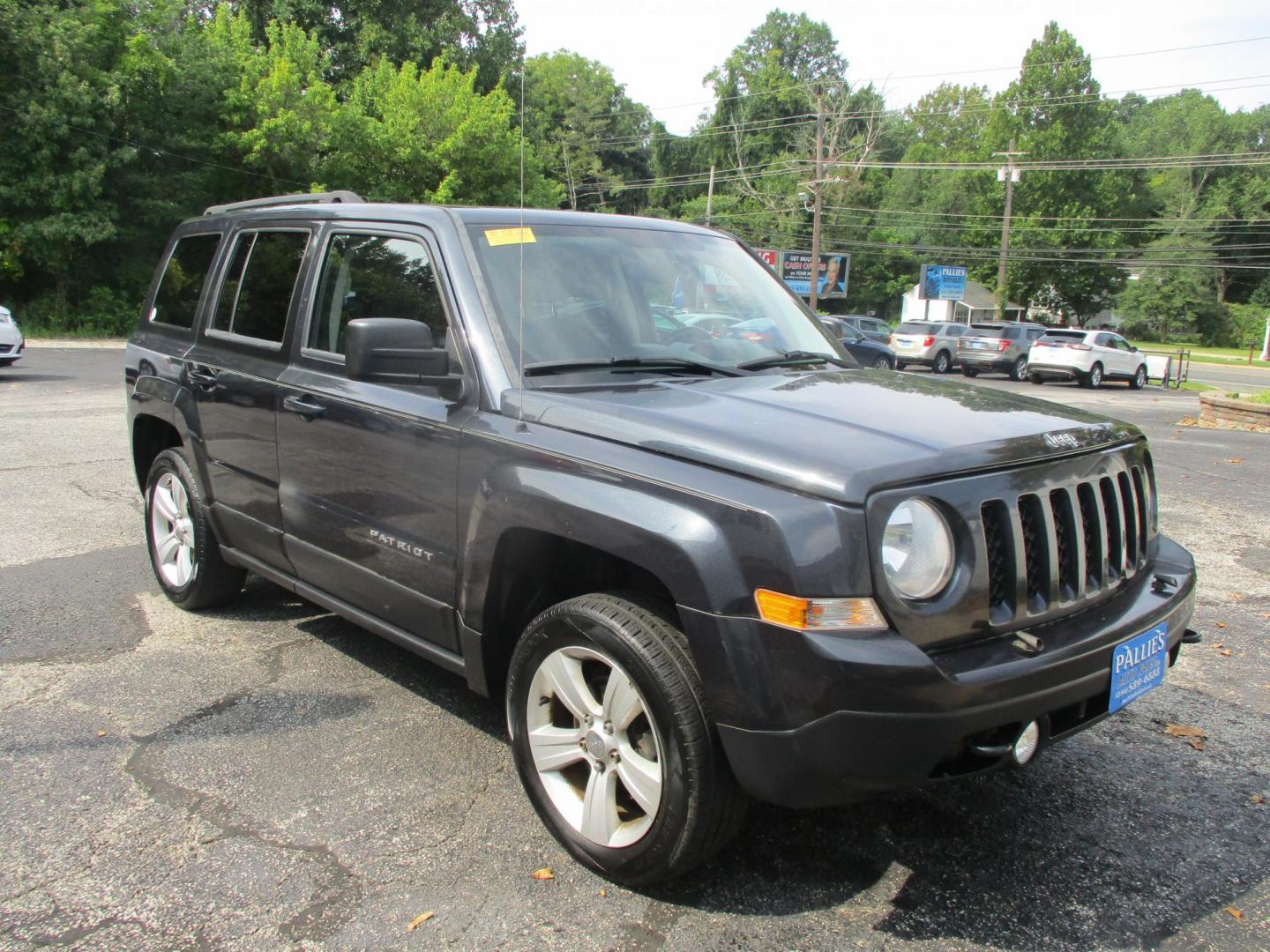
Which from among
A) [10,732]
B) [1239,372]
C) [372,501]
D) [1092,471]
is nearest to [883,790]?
[1092,471]

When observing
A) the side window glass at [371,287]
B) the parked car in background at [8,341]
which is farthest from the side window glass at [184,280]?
the parked car in background at [8,341]

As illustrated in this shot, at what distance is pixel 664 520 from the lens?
259cm

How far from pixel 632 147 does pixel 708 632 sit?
73461mm

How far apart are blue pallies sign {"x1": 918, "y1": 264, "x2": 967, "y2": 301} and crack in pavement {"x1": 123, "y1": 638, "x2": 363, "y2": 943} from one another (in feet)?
178

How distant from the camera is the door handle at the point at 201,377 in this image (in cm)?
456

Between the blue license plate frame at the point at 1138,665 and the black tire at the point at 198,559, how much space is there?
12.6ft

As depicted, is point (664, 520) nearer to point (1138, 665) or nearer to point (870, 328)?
point (1138, 665)

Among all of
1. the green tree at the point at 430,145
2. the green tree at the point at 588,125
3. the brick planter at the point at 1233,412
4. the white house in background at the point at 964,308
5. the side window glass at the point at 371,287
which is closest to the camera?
the side window glass at the point at 371,287

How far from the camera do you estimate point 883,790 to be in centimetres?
246

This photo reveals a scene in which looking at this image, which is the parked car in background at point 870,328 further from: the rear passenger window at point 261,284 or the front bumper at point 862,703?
the front bumper at point 862,703

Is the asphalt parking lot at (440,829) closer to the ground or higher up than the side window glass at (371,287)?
closer to the ground

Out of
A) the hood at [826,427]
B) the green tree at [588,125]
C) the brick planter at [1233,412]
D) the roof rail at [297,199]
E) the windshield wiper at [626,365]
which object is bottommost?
the brick planter at [1233,412]

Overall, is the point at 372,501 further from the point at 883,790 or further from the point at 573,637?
the point at 883,790

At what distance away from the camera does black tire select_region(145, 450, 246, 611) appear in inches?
189
